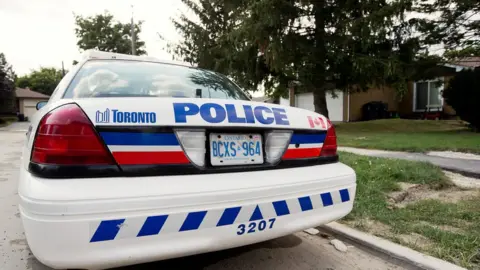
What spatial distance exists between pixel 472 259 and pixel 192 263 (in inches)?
77.0

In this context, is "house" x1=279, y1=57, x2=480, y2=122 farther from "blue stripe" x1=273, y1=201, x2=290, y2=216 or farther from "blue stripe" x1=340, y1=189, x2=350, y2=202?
"blue stripe" x1=273, y1=201, x2=290, y2=216

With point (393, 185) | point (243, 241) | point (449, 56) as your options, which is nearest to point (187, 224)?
point (243, 241)

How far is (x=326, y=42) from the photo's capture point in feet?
47.0

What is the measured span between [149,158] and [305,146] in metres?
1.05

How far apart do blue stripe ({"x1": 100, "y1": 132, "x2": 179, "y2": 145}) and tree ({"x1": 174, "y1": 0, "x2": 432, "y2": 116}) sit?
12.0m

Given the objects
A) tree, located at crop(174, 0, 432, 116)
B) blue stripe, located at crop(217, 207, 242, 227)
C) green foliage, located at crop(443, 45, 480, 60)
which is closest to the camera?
blue stripe, located at crop(217, 207, 242, 227)

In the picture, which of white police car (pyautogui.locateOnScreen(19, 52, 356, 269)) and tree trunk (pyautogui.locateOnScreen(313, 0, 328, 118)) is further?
tree trunk (pyautogui.locateOnScreen(313, 0, 328, 118))

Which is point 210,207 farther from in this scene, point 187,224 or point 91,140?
point 91,140

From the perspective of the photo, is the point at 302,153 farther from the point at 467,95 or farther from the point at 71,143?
the point at 467,95

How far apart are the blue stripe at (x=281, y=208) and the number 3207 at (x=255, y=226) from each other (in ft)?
0.19

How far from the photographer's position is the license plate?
192cm

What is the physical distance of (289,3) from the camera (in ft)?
44.0

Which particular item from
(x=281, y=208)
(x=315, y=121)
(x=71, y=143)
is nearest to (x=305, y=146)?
(x=315, y=121)

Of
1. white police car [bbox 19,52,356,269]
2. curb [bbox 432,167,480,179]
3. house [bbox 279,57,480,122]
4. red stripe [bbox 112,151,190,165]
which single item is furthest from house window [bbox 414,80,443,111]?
red stripe [bbox 112,151,190,165]
